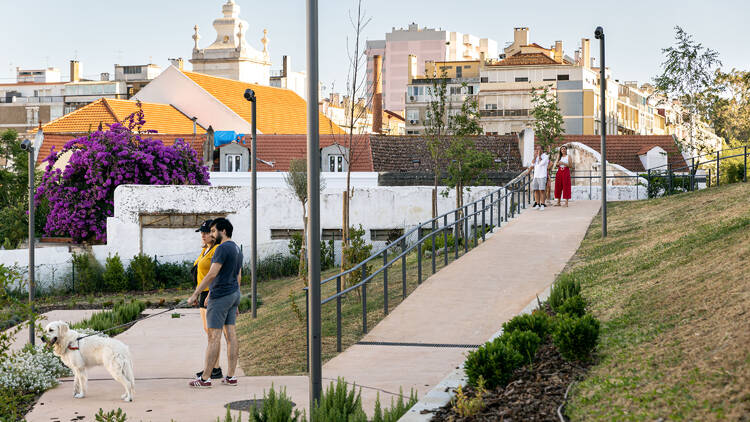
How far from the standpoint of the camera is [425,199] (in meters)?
30.8

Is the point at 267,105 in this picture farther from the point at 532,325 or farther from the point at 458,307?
the point at 532,325

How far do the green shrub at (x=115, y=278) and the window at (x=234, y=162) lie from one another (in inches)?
715

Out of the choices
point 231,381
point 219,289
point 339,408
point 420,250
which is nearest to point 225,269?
point 219,289

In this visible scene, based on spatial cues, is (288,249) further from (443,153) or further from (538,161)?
(538,161)

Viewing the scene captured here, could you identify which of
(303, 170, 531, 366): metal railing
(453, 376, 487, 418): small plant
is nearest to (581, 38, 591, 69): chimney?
(303, 170, 531, 366): metal railing

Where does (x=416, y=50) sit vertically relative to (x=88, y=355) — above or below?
above

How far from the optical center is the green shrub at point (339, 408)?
757 centimetres

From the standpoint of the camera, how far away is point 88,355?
1002 cm

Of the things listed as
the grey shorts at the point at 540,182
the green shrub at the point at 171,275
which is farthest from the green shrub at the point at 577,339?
the green shrub at the point at 171,275

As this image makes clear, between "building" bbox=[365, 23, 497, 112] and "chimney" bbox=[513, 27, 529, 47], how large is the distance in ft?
118

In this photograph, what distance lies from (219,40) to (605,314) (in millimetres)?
102759

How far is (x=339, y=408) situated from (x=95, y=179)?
2629 centimetres

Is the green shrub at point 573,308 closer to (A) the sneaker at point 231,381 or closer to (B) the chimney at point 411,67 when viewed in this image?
(A) the sneaker at point 231,381

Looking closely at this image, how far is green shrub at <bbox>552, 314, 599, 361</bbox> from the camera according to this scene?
27.8 ft
